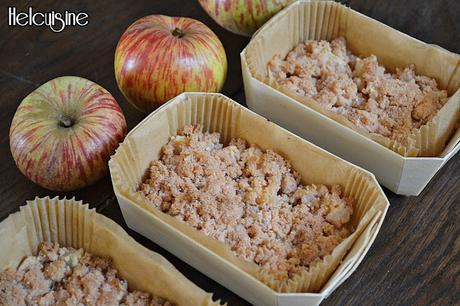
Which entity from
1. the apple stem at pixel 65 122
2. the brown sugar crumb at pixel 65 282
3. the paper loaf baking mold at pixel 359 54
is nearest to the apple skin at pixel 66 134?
the apple stem at pixel 65 122

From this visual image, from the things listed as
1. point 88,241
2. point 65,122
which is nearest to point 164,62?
point 65,122

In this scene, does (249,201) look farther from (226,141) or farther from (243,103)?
(243,103)

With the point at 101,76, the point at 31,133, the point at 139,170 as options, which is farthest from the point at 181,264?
the point at 101,76

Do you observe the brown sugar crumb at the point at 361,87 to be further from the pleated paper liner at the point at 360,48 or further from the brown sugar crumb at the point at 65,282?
the brown sugar crumb at the point at 65,282

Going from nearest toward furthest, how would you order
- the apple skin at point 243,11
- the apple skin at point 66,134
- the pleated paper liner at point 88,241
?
the pleated paper liner at point 88,241 < the apple skin at point 66,134 < the apple skin at point 243,11

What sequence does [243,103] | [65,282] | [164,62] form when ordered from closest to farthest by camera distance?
[65,282] < [164,62] < [243,103]

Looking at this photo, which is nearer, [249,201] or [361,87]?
[249,201]
